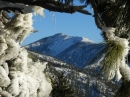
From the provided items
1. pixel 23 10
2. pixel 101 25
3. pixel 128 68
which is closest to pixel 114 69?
pixel 128 68

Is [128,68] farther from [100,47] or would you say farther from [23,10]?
[23,10]

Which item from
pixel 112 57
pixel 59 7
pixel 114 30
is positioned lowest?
pixel 112 57

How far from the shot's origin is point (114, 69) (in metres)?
2.96

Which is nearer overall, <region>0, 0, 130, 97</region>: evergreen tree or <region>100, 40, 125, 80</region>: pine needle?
<region>0, 0, 130, 97</region>: evergreen tree

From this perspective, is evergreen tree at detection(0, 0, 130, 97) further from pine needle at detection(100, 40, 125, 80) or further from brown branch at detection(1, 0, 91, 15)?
brown branch at detection(1, 0, 91, 15)

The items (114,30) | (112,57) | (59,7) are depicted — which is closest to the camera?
(59,7)

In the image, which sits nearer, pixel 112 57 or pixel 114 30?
pixel 114 30

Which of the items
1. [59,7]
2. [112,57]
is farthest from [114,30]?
[59,7]

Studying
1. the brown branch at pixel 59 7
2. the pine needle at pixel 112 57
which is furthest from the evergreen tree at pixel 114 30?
the brown branch at pixel 59 7

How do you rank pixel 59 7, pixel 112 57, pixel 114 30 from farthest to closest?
pixel 112 57 → pixel 114 30 → pixel 59 7

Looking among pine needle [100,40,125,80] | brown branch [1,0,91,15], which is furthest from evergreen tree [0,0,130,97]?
brown branch [1,0,91,15]

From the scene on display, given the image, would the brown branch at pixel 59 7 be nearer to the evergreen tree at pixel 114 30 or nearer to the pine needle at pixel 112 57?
the evergreen tree at pixel 114 30

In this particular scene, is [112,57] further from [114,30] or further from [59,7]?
[59,7]

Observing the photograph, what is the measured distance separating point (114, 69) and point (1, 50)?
1188 mm
